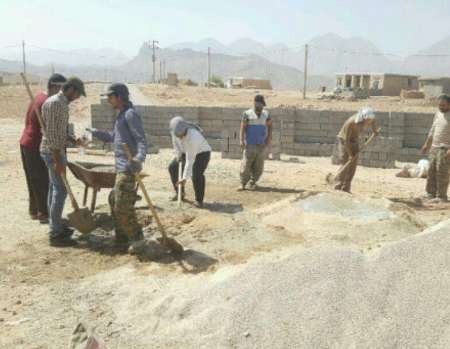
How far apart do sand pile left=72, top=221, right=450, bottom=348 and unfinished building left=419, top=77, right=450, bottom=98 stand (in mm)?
22170

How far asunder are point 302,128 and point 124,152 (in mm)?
7817

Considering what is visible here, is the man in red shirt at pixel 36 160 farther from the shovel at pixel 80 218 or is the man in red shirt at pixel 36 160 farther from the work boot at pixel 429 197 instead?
the work boot at pixel 429 197

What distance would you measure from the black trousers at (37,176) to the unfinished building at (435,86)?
21.4 m

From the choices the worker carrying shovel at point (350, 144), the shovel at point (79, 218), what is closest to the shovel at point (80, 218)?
the shovel at point (79, 218)

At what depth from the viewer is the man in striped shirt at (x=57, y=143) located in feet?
16.3

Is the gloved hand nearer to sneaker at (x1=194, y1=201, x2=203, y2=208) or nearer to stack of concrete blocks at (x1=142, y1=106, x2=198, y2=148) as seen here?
sneaker at (x1=194, y1=201, x2=203, y2=208)

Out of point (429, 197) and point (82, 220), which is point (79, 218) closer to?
point (82, 220)

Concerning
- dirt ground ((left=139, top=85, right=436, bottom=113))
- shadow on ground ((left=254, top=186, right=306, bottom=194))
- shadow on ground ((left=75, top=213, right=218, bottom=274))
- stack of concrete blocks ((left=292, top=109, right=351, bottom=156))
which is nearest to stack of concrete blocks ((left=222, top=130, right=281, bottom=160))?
stack of concrete blocks ((left=292, top=109, right=351, bottom=156))

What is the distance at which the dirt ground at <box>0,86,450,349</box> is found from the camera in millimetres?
3557

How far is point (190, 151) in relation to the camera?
5914 mm

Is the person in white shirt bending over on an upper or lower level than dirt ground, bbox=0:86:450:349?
upper

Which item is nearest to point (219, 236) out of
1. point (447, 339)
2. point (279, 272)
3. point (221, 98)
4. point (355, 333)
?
point (279, 272)

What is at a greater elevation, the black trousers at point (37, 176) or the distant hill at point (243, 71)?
the distant hill at point (243, 71)

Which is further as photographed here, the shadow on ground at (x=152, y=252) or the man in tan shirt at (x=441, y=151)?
the man in tan shirt at (x=441, y=151)
